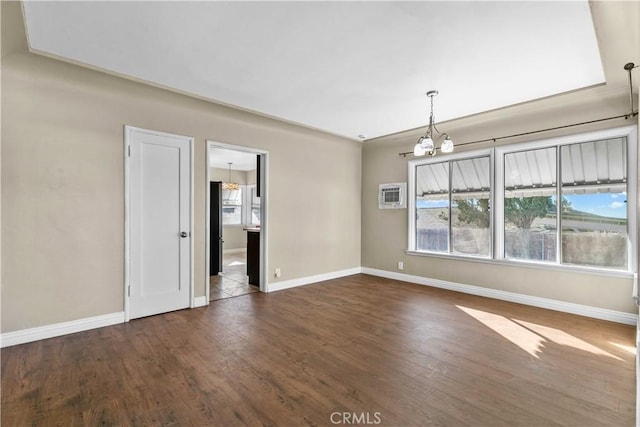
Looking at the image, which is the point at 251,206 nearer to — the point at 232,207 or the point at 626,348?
the point at 232,207

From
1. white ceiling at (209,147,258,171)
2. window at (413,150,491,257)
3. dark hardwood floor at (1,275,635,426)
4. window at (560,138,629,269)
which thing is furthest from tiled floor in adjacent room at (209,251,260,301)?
window at (560,138,629,269)

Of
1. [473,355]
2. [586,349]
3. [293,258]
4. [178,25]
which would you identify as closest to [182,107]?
[178,25]

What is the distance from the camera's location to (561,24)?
2303 mm

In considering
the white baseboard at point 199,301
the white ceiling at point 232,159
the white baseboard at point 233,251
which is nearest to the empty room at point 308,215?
the white baseboard at point 199,301

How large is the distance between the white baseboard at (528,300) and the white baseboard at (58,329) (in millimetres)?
4505

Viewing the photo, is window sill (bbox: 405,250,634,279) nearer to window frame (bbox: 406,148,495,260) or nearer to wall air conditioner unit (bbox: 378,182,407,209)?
window frame (bbox: 406,148,495,260)

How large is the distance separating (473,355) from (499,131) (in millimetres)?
3347

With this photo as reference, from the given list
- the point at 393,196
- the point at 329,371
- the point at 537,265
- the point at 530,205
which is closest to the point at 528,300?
the point at 537,265

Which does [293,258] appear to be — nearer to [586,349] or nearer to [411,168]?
[411,168]

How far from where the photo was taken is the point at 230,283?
5.45 meters

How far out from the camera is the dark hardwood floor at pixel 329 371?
74.6 inches

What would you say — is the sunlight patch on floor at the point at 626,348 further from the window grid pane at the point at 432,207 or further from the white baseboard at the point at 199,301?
the white baseboard at the point at 199,301

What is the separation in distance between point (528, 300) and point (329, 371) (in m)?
3.37

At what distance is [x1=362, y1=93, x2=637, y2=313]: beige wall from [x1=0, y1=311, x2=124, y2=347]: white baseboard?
4469 mm
